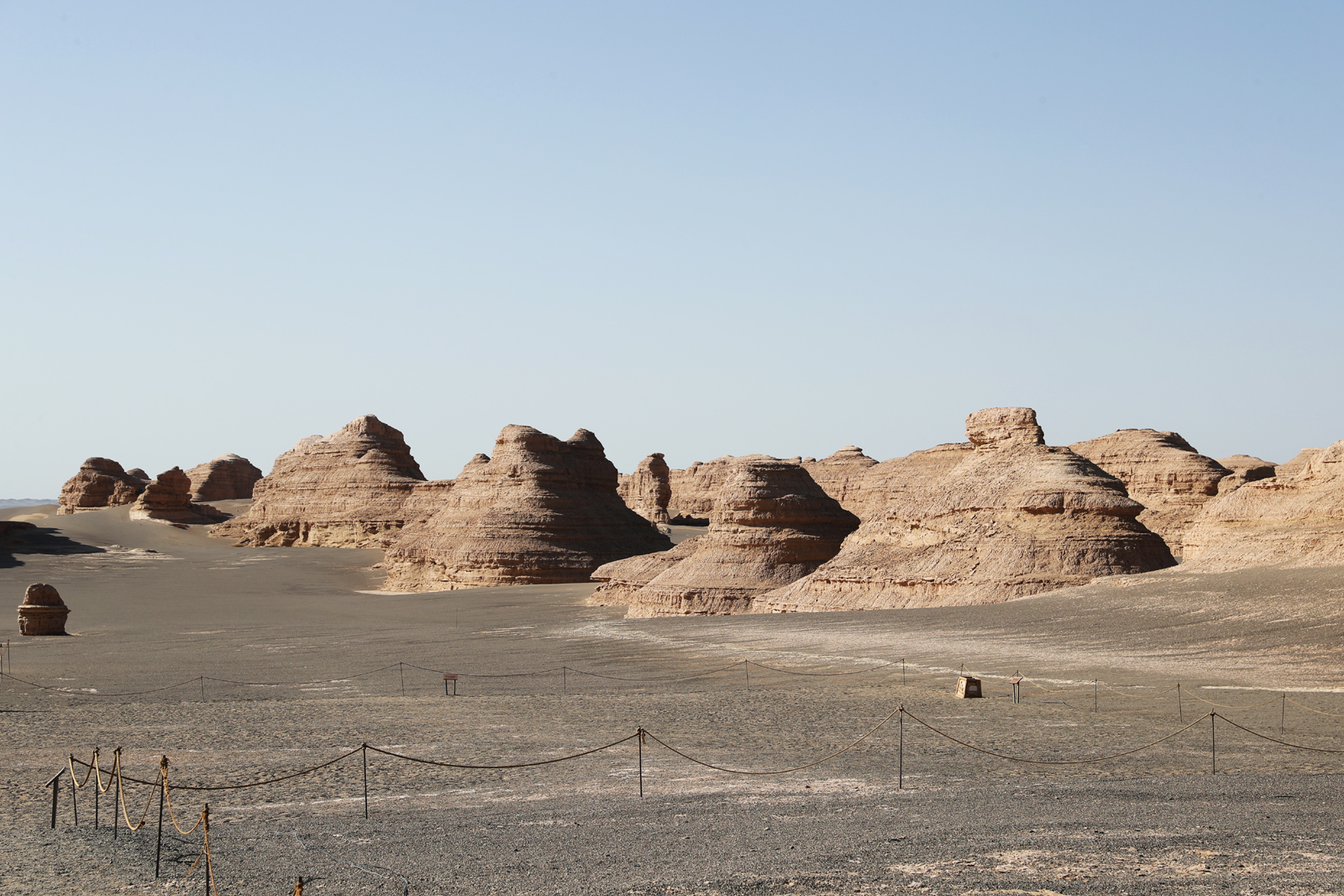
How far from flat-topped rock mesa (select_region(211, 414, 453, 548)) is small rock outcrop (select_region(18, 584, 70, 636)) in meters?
27.5

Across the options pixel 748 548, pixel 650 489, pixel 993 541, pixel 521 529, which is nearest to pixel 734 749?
pixel 993 541

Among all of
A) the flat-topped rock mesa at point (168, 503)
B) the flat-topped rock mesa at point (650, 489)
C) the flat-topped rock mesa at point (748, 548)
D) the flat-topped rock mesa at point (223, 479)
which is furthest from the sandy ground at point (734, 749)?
the flat-topped rock mesa at point (223, 479)

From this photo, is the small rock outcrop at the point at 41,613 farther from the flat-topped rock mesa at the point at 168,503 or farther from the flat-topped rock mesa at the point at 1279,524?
the flat-topped rock mesa at the point at 168,503

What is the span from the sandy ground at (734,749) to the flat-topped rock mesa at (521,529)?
14.9 metres

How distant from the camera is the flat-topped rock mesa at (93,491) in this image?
8025 centimetres

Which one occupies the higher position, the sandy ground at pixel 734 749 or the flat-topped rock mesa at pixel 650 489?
the flat-topped rock mesa at pixel 650 489

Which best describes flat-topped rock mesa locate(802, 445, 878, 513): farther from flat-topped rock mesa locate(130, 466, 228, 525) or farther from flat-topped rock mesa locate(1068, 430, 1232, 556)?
flat-topped rock mesa locate(130, 466, 228, 525)

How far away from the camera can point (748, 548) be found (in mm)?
35250

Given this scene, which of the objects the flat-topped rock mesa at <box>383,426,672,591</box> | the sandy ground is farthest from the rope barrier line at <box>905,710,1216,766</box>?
the flat-topped rock mesa at <box>383,426,672,591</box>

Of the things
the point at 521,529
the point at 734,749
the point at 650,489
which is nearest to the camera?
the point at 734,749

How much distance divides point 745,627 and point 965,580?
213 inches

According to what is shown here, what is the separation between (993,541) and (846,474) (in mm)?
49038

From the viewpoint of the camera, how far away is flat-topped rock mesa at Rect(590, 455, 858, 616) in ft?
110

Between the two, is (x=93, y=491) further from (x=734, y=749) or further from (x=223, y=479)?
(x=734, y=749)
